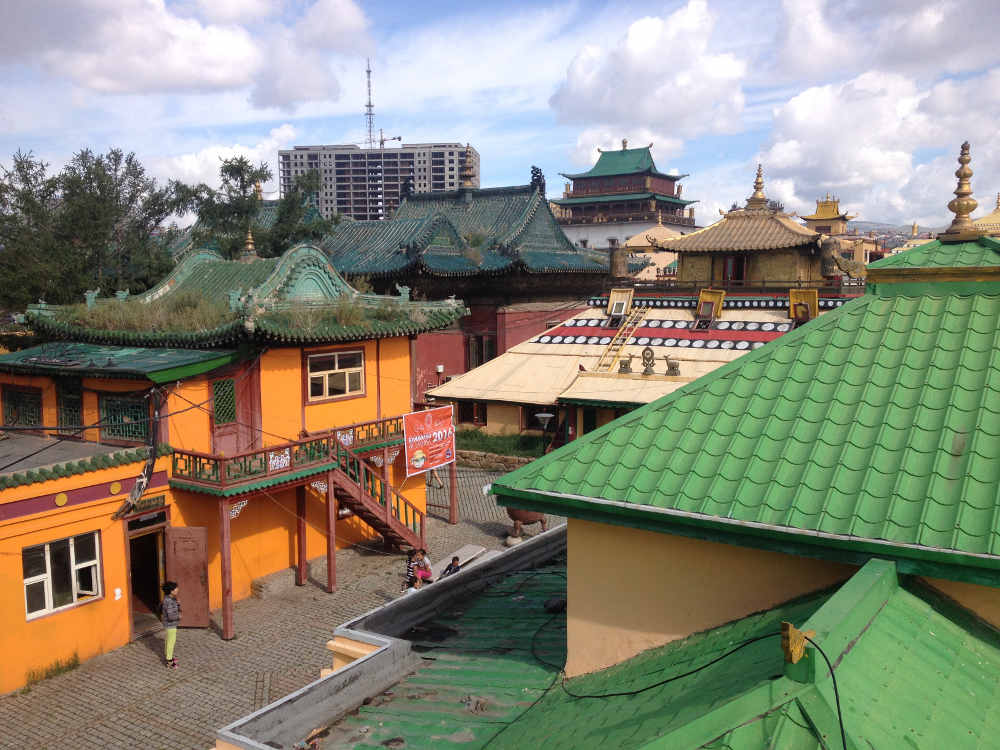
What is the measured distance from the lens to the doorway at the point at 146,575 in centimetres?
1614

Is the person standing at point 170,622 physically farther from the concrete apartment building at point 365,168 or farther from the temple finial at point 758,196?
the concrete apartment building at point 365,168

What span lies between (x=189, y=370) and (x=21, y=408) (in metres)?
5.45

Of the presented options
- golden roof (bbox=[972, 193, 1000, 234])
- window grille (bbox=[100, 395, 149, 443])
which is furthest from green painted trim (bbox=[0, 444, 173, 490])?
golden roof (bbox=[972, 193, 1000, 234])

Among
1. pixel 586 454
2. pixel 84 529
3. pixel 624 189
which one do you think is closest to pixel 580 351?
pixel 84 529

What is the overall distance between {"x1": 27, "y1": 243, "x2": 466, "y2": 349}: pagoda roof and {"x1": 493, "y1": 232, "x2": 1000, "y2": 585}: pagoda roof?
1197 cm

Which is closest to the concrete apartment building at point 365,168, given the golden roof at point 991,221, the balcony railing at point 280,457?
the golden roof at point 991,221

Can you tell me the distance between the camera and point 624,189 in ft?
216

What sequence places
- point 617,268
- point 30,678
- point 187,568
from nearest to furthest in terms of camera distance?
point 30,678 < point 187,568 < point 617,268

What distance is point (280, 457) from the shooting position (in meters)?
16.5

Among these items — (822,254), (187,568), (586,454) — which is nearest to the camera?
(586,454)

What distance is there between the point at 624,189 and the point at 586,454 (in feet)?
208

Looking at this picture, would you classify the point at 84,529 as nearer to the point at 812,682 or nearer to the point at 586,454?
the point at 586,454

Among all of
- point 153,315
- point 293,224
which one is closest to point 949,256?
point 153,315

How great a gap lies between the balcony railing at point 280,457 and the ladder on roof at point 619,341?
914 centimetres
